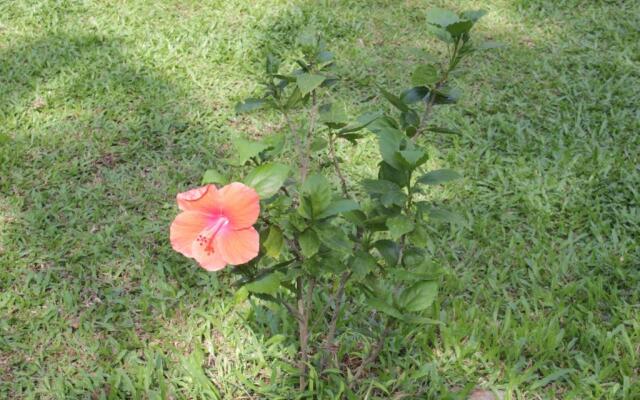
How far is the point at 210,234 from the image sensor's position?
4.26ft

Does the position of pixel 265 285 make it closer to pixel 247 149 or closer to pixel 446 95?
pixel 247 149

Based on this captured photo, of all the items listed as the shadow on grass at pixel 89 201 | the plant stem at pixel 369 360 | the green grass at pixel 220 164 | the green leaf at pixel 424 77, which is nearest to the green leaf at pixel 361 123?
the green leaf at pixel 424 77

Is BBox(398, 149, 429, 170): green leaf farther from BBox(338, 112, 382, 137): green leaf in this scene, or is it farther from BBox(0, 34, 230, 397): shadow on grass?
BBox(0, 34, 230, 397): shadow on grass

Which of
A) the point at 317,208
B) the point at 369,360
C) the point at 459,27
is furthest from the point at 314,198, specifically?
the point at 369,360

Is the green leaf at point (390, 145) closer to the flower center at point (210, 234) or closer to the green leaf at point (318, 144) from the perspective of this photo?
the green leaf at point (318, 144)

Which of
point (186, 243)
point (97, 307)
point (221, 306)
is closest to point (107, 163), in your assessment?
point (97, 307)

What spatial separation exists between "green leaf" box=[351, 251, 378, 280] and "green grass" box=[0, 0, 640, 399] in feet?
1.90

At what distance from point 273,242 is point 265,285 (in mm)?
121

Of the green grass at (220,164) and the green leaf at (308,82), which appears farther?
the green grass at (220,164)

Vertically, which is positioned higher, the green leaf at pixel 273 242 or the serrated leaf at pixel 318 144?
the serrated leaf at pixel 318 144

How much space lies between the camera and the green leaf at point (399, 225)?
4.78 feet

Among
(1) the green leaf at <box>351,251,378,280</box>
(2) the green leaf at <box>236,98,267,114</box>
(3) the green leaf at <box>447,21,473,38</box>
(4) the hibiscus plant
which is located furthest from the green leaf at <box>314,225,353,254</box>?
(3) the green leaf at <box>447,21,473,38</box>

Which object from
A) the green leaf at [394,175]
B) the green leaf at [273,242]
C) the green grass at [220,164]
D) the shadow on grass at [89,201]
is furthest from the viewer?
the shadow on grass at [89,201]

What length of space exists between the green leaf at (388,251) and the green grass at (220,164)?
1.82 feet
